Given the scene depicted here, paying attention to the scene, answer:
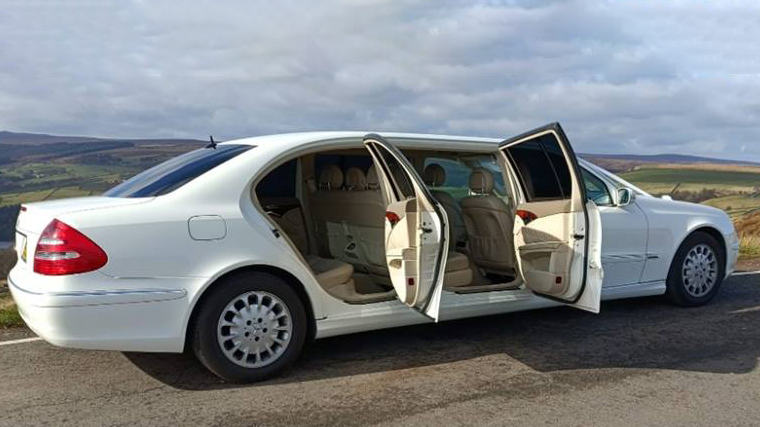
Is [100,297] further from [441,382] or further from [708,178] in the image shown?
[708,178]

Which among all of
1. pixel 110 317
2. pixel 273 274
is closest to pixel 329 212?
pixel 273 274

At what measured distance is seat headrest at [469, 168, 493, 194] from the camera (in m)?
6.03

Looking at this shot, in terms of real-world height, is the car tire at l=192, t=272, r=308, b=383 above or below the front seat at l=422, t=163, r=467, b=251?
below

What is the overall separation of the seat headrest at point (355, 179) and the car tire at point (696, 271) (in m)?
3.25

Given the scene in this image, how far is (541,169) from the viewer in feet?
18.4

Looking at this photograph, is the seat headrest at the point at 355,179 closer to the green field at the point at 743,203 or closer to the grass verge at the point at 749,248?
the grass verge at the point at 749,248

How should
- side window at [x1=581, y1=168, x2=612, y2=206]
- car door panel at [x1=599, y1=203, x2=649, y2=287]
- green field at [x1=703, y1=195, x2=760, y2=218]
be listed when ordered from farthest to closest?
1. green field at [x1=703, y1=195, x2=760, y2=218]
2. side window at [x1=581, y1=168, x2=612, y2=206]
3. car door panel at [x1=599, y1=203, x2=649, y2=287]

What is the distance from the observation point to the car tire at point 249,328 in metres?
4.20

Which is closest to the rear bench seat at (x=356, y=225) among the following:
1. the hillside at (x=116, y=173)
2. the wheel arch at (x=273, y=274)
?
the wheel arch at (x=273, y=274)

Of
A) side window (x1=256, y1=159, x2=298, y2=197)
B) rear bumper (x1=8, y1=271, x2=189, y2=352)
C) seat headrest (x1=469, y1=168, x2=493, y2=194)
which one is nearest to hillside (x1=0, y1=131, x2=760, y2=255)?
seat headrest (x1=469, y1=168, x2=493, y2=194)

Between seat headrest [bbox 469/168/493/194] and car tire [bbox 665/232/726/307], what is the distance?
6.94 feet

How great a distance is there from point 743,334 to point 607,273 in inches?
48.2

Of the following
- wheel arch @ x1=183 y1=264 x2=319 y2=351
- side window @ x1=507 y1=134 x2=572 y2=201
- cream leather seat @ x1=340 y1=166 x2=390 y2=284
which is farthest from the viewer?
cream leather seat @ x1=340 y1=166 x2=390 y2=284

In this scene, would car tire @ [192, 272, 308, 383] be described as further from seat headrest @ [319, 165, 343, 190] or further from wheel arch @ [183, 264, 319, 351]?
seat headrest @ [319, 165, 343, 190]
